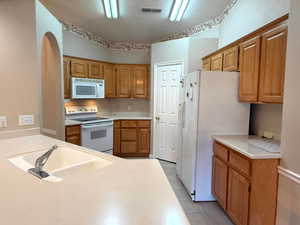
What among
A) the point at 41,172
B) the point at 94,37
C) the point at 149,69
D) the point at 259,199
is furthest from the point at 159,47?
the point at 41,172

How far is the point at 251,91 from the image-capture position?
223cm

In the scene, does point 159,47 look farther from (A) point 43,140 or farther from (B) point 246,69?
(A) point 43,140

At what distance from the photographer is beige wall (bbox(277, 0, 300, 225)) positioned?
1523 mm

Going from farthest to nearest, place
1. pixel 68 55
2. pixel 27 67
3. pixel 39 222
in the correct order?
pixel 68 55
pixel 27 67
pixel 39 222

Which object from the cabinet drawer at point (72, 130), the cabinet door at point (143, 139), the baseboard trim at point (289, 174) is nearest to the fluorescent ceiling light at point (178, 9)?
the cabinet door at point (143, 139)

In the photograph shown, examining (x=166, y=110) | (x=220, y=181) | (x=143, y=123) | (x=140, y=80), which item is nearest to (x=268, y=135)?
(x=220, y=181)

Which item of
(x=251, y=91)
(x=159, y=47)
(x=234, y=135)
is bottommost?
(x=234, y=135)

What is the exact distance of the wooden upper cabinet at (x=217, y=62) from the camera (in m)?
2.89

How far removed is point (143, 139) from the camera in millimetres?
4543

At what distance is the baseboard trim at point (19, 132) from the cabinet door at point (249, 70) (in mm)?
2420

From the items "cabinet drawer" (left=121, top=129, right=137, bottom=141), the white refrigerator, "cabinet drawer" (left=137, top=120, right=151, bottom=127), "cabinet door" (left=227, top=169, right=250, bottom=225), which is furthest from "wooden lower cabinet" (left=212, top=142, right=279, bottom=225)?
"cabinet drawer" (left=121, top=129, right=137, bottom=141)

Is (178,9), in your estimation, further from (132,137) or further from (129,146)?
(129,146)

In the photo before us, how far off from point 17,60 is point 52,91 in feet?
2.91

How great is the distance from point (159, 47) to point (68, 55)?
187cm
